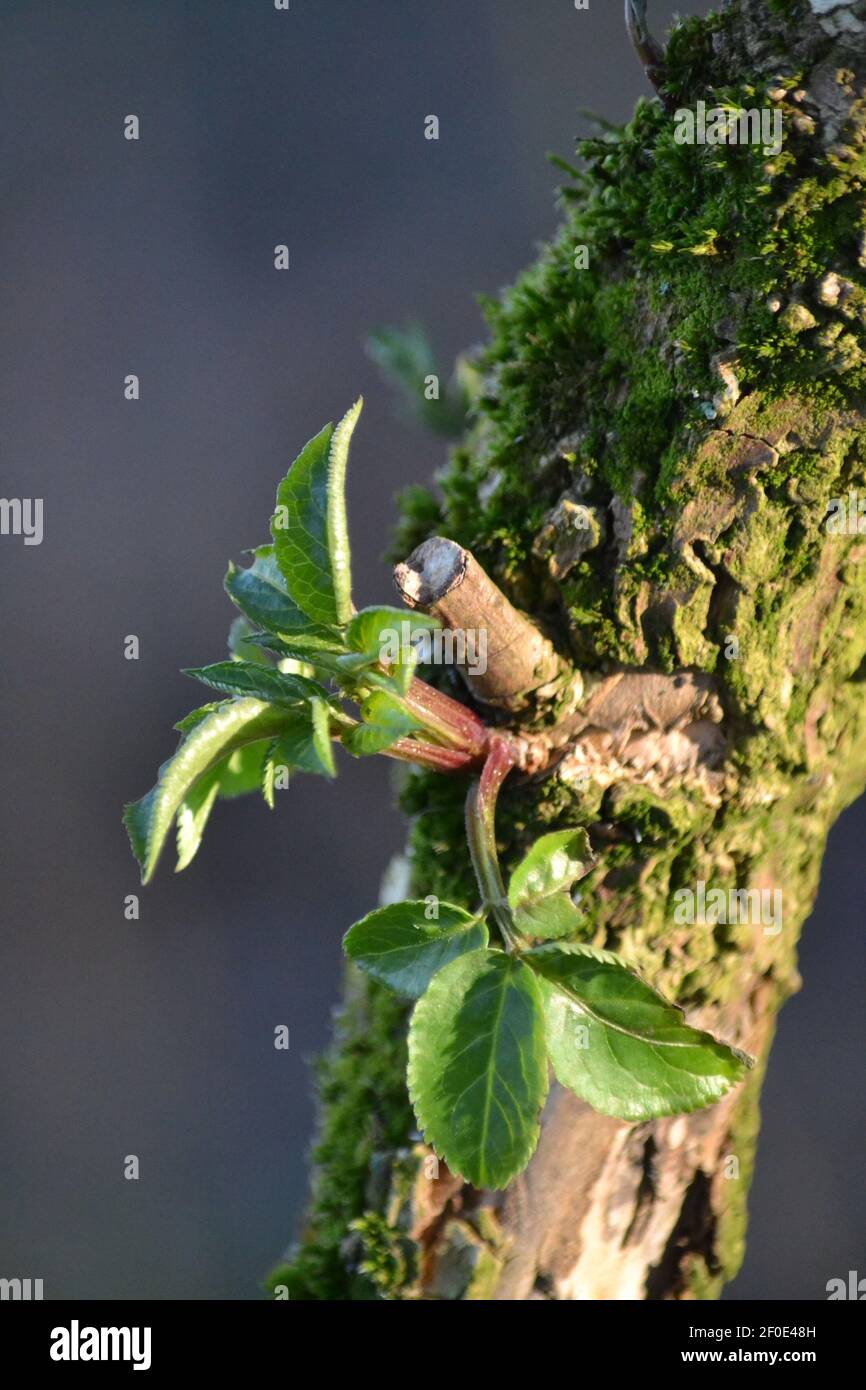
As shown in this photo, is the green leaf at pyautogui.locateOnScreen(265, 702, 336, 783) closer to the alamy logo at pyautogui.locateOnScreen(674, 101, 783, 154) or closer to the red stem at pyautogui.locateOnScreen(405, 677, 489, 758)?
the red stem at pyautogui.locateOnScreen(405, 677, 489, 758)

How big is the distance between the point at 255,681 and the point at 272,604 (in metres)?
0.07

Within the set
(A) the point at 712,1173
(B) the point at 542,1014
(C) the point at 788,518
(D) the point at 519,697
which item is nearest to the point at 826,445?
(C) the point at 788,518

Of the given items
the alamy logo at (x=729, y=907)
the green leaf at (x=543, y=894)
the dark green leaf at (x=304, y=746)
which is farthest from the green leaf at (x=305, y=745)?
the alamy logo at (x=729, y=907)

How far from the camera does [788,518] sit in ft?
2.03

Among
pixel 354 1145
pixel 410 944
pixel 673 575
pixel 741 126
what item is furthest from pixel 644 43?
pixel 354 1145

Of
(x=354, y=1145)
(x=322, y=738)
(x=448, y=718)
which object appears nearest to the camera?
(x=322, y=738)

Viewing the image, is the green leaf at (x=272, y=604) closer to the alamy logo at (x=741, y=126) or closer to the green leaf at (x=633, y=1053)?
the green leaf at (x=633, y=1053)

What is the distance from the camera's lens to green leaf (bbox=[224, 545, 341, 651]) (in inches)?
23.6

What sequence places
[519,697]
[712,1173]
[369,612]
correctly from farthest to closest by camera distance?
[712,1173] < [519,697] < [369,612]

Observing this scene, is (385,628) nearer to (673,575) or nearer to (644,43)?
(673,575)

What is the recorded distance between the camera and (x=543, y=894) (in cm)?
60

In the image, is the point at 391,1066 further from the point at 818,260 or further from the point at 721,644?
the point at 818,260

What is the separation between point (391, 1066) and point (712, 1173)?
24cm

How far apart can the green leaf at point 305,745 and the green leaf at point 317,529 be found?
56 millimetres
